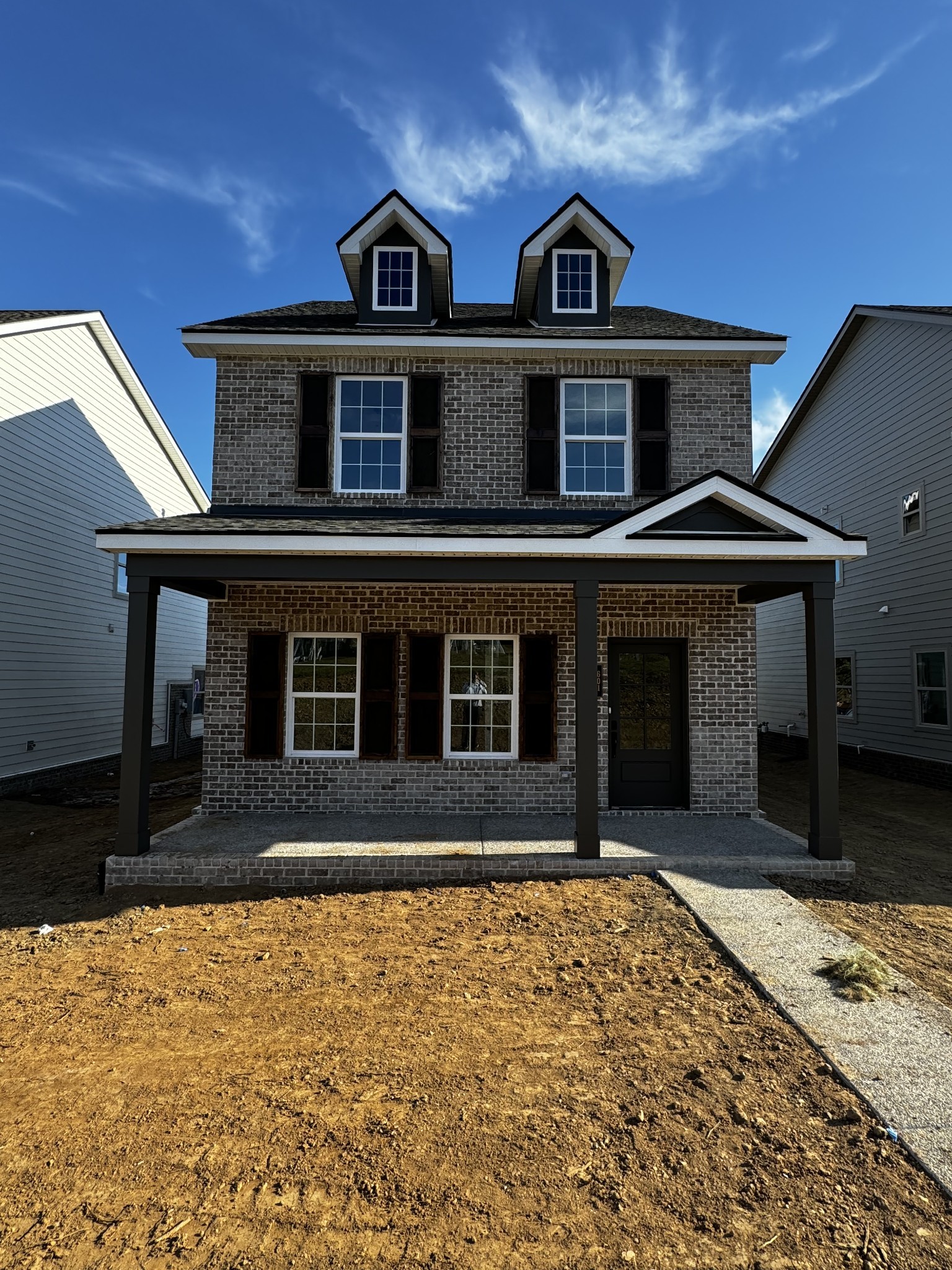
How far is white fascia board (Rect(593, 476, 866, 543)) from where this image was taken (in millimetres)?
6949

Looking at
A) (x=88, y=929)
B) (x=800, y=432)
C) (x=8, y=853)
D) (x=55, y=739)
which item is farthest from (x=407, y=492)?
(x=800, y=432)

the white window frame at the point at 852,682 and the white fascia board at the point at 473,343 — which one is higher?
the white fascia board at the point at 473,343

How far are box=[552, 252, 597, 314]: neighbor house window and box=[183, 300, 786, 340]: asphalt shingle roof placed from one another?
404mm

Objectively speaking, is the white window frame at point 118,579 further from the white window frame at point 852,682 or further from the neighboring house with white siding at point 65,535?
the white window frame at point 852,682

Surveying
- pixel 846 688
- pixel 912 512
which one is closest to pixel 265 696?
pixel 912 512

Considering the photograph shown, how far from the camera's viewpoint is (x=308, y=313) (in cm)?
1028

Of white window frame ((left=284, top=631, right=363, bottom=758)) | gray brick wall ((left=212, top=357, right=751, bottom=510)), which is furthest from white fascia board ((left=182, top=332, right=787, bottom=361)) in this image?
white window frame ((left=284, top=631, right=363, bottom=758))

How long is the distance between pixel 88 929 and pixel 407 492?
20.0ft

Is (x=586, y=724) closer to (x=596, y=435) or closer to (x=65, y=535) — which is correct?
(x=596, y=435)

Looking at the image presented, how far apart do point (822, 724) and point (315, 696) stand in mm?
6157

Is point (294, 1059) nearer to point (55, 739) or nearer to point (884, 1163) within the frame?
point (884, 1163)

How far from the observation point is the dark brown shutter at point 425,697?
8.83 meters

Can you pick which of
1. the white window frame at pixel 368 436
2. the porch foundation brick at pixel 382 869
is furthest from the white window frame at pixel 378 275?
the porch foundation brick at pixel 382 869

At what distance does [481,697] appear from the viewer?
895 cm
